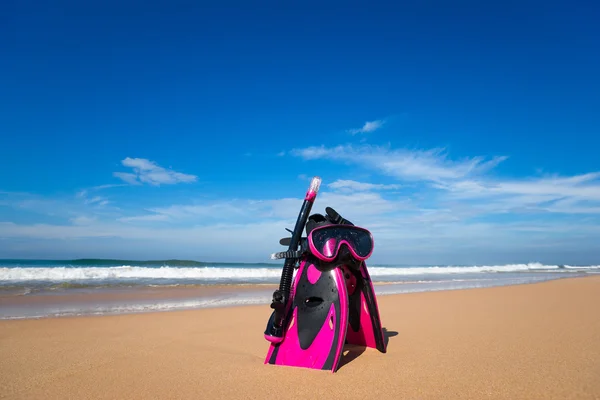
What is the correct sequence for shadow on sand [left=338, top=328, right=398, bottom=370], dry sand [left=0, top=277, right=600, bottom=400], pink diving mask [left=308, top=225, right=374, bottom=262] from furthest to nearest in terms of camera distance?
1. shadow on sand [left=338, top=328, right=398, bottom=370]
2. pink diving mask [left=308, top=225, right=374, bottom=262]
3. dry sand [left=0, top=277, right=600, bottom=400]

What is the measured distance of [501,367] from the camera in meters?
3.41

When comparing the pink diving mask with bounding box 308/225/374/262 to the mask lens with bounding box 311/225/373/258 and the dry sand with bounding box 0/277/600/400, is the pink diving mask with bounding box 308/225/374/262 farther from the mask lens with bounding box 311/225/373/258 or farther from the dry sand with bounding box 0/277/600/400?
the dry sand with bounding box 0/277/600/400

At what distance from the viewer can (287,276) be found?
3725mm

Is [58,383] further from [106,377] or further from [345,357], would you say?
[345,357]

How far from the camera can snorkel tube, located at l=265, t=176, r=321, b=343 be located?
3.61 meters

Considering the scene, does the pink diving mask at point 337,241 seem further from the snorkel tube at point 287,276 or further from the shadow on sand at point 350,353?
the shadow on sand at point 350,353

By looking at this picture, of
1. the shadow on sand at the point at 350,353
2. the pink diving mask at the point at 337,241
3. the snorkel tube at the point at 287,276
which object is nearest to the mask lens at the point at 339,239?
the pink diving mask at the point at 337,241

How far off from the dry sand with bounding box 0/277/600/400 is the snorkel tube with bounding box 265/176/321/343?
323mm

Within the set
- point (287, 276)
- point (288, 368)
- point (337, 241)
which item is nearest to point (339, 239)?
point (337, 241)

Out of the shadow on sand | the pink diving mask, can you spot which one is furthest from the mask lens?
the shadow on sand

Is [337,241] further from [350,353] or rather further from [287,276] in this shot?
[350,353]

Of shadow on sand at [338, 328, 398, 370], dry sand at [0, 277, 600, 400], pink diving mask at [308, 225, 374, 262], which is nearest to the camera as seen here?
dry sand at [0, 277, 600, 400]

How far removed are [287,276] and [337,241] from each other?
Result: 0.58 metres

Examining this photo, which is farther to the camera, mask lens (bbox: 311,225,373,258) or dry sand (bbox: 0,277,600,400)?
mask lens (bbox: 311,225,373,258)
